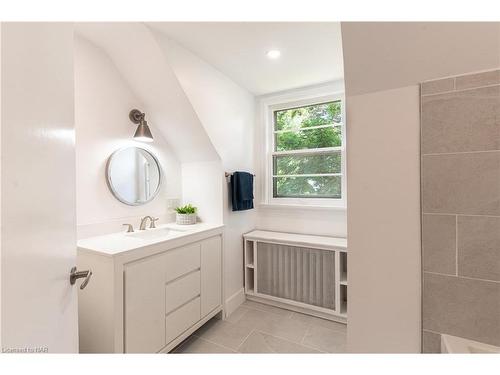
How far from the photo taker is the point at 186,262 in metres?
1.69

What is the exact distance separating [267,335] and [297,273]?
602 millimetres

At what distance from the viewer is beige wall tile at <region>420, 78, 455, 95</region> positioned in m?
0.66

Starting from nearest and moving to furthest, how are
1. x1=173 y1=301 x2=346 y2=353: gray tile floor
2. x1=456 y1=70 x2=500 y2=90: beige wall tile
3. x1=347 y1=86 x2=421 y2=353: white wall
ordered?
x1=456 y1=70 x2=500 y2=90: beige wall tile
x1=347 y1=86 x2=421 y2=353: white wall
x1=173 y1=301 x2=346 y2=353: gray tile floor

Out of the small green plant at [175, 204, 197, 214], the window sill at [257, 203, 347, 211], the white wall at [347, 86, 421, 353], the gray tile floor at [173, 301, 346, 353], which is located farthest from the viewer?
the window sill at [257, 203, 347, 211]

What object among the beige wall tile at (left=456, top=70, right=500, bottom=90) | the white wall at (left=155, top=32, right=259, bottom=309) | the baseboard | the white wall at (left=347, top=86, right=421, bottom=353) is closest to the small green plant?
the white wall at (left=155, top=32, right=259, bottom=309)

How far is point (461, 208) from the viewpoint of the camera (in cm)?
65

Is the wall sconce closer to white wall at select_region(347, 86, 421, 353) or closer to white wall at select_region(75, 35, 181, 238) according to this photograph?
white wall at select_region(75, 35, 181, 238)

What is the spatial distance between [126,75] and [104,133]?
53cm

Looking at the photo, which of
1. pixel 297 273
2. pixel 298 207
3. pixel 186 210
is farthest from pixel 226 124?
pixel 297 273

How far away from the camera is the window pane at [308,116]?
2.35 m

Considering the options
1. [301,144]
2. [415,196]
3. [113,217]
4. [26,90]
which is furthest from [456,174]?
[113,217]

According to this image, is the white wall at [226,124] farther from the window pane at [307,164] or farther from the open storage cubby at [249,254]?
the window pane at [307,164]

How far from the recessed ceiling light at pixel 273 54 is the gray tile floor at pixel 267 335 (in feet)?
7.59

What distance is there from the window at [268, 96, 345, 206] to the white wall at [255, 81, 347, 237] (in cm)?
8
